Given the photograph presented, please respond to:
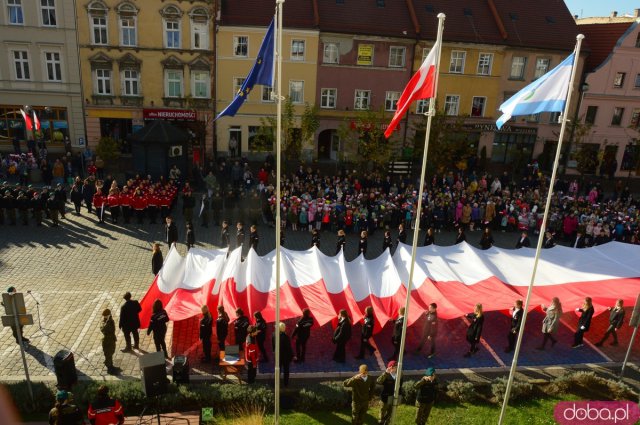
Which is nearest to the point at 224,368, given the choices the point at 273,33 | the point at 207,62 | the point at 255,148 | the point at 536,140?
the point at 273,33

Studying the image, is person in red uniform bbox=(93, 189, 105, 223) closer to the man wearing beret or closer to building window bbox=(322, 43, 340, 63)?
the man wearing beret

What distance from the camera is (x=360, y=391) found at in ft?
31.4

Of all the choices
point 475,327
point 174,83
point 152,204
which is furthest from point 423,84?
point 174,83

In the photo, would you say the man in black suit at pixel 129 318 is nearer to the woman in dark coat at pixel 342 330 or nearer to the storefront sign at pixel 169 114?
the woman in dark coat at pixel 342 330

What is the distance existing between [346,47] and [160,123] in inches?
544

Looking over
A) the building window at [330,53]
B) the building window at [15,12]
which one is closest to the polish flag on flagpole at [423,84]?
the building window at [330,53]

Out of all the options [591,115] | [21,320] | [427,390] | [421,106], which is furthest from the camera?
[591,115]

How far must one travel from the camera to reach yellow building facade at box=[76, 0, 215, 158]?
3042 cm

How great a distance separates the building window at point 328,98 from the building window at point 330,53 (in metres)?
1.95

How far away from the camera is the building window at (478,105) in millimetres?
35250

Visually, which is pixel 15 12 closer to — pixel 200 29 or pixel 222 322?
pixel 200 29

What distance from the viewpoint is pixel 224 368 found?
11.7 meters

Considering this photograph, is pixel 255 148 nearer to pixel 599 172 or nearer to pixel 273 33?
pixel 273 33

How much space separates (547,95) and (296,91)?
83.8ft
